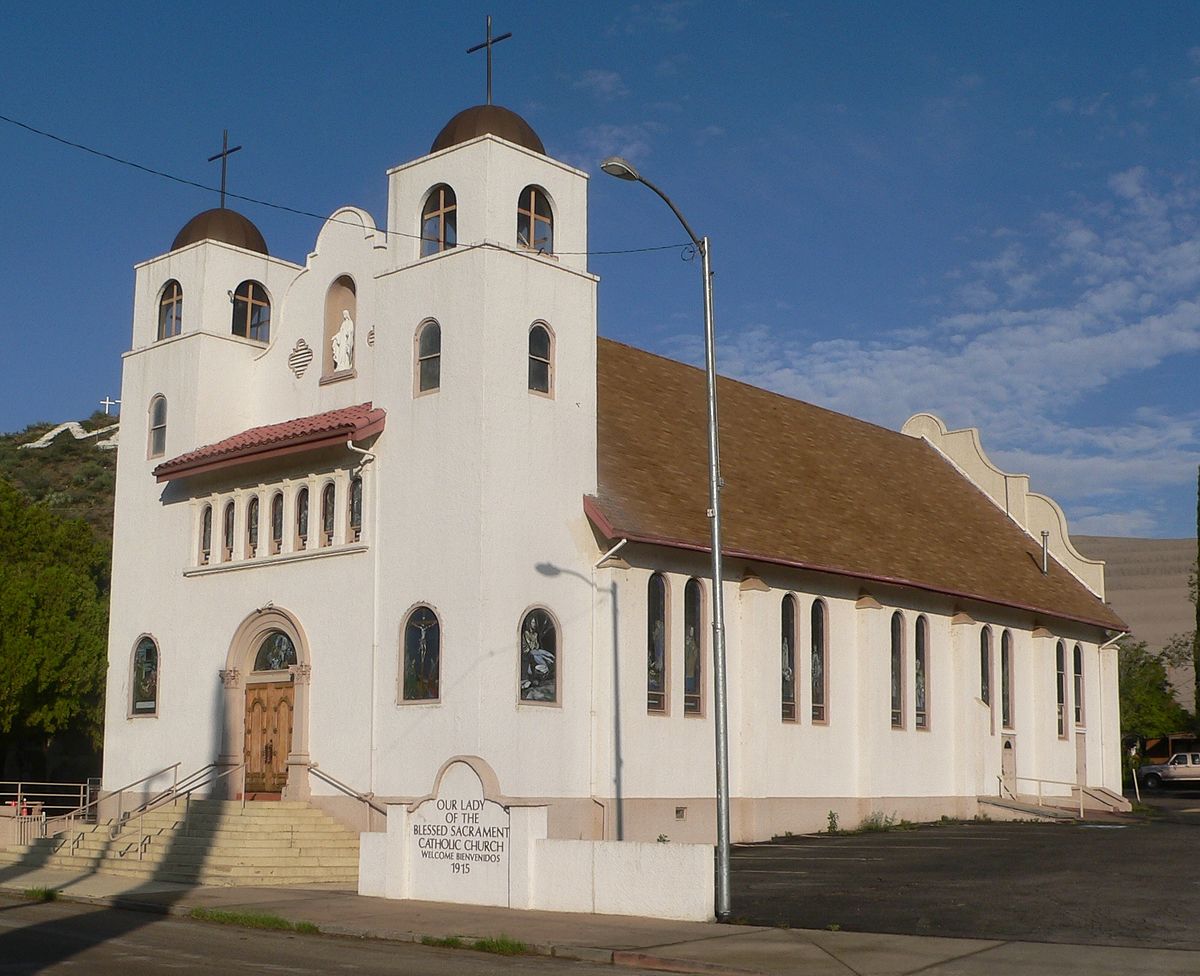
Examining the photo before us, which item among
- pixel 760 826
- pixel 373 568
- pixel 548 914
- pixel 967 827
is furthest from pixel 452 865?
pixel 967 827

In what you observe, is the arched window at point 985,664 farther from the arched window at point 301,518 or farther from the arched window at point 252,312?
the arched window at point 252,312

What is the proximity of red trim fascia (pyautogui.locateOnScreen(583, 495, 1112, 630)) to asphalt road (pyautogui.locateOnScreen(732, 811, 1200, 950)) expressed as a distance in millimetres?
5142

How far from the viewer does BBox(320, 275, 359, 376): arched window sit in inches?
1176

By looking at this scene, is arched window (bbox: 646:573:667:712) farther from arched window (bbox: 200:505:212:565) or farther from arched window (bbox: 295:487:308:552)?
arched window (bbox: 200:505:212:565)

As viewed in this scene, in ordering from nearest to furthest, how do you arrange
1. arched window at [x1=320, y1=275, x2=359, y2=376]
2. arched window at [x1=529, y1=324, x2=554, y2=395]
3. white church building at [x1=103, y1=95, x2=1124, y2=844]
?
white church building at [x1=103, y1=95, x2=1124, y2=844] < arched window at [x1=529, y1=324, x2=554, y2=395] < arched window at [x1=320, y1=275, x2=359, y2=376]

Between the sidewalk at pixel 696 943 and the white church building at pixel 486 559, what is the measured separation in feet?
8.60

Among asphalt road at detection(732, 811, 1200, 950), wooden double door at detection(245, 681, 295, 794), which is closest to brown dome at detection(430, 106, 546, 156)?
wooden double door at detection(245, 681, 295, 794)

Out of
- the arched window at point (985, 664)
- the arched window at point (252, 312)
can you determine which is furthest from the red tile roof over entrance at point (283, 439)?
the arched window at point (985, 664)

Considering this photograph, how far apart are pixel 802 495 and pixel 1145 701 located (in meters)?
42.1

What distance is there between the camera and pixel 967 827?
3372 centimetres

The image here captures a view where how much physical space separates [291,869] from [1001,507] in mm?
27330

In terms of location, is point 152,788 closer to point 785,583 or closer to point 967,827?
point 785,583

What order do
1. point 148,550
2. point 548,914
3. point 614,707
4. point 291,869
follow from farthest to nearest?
point 148,550
point 614,707
point 291,869
point 548,914

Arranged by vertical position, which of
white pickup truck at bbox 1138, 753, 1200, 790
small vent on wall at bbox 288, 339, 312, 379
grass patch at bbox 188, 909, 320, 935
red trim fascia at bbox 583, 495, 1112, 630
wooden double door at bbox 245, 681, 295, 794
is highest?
small vent on wall at bbox 288, 339, 312, 379
